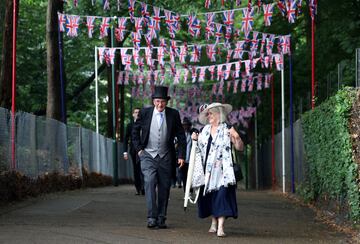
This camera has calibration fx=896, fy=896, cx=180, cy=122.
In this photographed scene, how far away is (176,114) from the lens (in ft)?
38.9

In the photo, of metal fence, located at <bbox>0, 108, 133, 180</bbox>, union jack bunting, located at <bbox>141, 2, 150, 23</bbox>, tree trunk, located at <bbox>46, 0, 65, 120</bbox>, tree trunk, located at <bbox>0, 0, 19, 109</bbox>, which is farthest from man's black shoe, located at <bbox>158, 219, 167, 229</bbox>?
tree trunk, located at <bbox>46, 0, 65, 120</bbox>

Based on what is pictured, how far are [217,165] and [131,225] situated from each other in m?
1.52

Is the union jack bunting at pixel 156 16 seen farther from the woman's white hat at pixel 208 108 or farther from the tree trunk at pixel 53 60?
the woman's white hat at pixel 208 108

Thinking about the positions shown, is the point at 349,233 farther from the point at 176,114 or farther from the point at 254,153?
the point at 254,153

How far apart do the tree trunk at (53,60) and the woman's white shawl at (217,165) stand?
565 inches

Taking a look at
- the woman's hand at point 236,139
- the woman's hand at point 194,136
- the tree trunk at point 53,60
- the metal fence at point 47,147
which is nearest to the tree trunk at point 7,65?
the metal fence at point 47,147

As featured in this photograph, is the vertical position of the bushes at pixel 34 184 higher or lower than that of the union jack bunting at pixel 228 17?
lower

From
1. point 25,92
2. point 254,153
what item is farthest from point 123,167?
point 254,153

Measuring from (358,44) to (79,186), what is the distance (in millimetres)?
8345

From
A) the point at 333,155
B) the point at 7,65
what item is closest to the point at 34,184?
the point at 7,65

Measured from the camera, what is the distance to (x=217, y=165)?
→ 1095 centimetres

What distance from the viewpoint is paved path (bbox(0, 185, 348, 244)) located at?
10180mm

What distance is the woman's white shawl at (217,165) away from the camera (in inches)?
428

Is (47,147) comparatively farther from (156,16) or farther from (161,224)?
(161,224)
